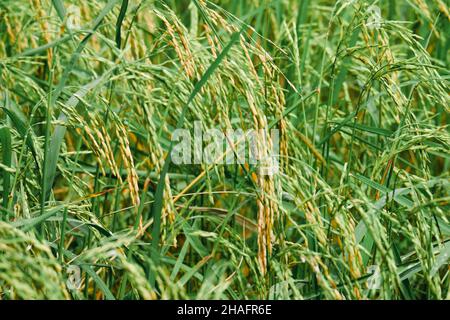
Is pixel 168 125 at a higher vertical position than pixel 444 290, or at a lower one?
higher

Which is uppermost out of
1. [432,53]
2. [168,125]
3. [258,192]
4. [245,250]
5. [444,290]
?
[432,53]

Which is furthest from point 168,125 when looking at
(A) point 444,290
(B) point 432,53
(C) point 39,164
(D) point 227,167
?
(B) point 432,53

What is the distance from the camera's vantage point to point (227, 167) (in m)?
1.79

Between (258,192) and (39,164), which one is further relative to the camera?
(39,164)

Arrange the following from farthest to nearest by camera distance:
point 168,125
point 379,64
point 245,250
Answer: point 168,125 < point 379,64 < point 245,250
